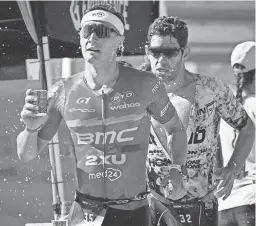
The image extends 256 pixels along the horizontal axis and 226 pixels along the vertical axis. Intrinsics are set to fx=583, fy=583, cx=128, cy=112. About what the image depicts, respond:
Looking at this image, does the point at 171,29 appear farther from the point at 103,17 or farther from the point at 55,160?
the point at 55,160

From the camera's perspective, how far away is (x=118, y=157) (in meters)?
3.05

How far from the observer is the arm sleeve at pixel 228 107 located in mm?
3793

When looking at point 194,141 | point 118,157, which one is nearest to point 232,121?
point 194,141

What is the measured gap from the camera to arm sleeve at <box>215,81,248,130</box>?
3.79m

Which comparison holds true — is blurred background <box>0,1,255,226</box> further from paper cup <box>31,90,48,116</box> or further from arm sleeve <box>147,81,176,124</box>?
paper cup <box>31,90,48,116</box>

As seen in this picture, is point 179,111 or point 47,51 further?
point 47,51

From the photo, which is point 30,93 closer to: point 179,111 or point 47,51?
point 179,111

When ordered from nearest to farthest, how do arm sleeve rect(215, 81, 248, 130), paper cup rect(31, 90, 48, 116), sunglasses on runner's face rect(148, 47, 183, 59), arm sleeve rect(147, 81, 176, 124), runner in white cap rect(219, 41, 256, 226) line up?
1. paper cup rect(31, 90, 48, 116)
2. arm sleeve rect(147, 81, 176, 124)
3. sunglasses on runner's face rect(148, 47, 183, 59)
4. arm sleeve rect(215, 81, 248, 130)
5. runner in white cap rect(219, 41, 256, 226)

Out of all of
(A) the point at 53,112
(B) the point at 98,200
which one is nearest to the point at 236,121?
(B) the point at 98,200

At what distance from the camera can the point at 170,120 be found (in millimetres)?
3191

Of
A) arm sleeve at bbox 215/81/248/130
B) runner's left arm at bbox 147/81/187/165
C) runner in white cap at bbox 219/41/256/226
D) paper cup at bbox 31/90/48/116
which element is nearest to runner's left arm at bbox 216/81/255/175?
arm sleeve at bbox 215/81/248/130

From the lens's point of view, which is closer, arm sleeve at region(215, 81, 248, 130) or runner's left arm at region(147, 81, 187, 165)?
runner's left arm at region(147, 81, 187, 165)

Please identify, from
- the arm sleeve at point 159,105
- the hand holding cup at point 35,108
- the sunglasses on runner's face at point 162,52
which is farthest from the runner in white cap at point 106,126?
the sunglasses on runner's face at point 162,52

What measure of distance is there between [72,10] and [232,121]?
2.18 metres
